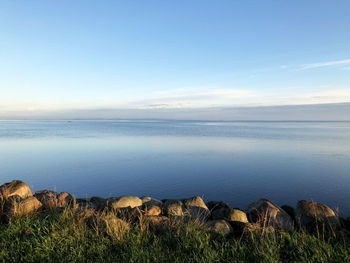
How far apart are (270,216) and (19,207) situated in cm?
857

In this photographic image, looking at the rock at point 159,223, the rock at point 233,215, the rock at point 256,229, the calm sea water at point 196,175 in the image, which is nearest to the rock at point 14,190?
the calm sea water at point 196,175

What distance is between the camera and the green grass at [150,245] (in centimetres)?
522

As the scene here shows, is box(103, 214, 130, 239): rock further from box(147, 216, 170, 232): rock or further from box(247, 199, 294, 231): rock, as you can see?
box(247, 199, 294, 231): rock

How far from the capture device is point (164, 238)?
606 cm

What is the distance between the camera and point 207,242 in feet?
18.5

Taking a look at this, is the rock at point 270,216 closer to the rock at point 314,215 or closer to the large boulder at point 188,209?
the rock at point 314,215

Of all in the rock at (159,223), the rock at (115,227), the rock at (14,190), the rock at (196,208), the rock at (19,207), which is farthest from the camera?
the rock at (14,190)

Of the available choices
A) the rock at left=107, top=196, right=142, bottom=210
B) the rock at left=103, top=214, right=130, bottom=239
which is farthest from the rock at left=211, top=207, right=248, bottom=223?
the rock at left=103, top=214, right=130, bottom=239

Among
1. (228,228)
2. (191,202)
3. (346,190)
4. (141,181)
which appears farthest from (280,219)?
(141,181)

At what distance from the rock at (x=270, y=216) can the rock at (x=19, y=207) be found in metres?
7.90

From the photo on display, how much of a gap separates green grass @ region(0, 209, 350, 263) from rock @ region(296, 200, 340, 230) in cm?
108

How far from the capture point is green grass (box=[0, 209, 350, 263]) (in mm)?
5216

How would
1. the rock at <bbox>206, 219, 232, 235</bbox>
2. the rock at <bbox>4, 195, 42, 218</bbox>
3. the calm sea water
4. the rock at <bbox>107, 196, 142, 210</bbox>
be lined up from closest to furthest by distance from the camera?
the rock at <bbox>206, 219, 232, 235</bbox> < the rock at <bbox>4, 195, 42, 218</bbox> < the rock at <bbox>107, 196, 142, 210</bbox> < the calm sea water

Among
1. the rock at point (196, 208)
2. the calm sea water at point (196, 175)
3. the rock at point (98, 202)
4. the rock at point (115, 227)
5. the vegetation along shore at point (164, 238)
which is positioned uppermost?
the rock at point (115, 227)
